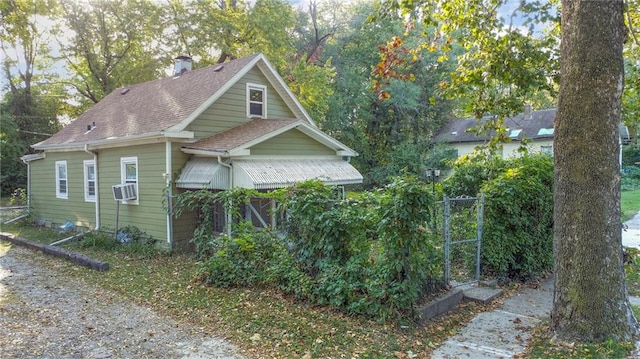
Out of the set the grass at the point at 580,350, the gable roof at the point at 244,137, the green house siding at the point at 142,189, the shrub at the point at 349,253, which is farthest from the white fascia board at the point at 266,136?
the grass at the point at 580,350

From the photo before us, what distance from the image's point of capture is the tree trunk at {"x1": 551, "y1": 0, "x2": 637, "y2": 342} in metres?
4.59

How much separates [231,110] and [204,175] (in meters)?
2.93

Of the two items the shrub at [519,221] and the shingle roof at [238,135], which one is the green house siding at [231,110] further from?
the shrub at [519,221]

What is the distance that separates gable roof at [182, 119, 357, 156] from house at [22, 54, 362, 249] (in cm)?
3

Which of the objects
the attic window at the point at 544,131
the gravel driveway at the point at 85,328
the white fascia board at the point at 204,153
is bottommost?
the gravel driveway at the point at 85,328

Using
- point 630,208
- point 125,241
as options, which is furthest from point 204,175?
point 630,208

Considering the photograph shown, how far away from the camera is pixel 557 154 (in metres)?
4.94

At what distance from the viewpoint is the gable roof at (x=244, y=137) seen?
10.6 m

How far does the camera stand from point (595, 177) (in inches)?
182

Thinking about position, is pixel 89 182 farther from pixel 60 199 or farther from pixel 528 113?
pixel 528 113

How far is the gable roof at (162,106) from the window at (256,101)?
1.70 feet

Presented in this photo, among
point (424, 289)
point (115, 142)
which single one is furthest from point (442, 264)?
point (115, 142)

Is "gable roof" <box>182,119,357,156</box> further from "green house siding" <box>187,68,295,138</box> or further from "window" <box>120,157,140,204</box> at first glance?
"window" <box>120,157,140,204</box>

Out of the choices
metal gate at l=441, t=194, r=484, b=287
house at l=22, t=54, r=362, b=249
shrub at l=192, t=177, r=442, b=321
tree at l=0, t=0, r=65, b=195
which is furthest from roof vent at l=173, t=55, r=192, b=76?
tree at l=0, t=0, r=65, b=195
